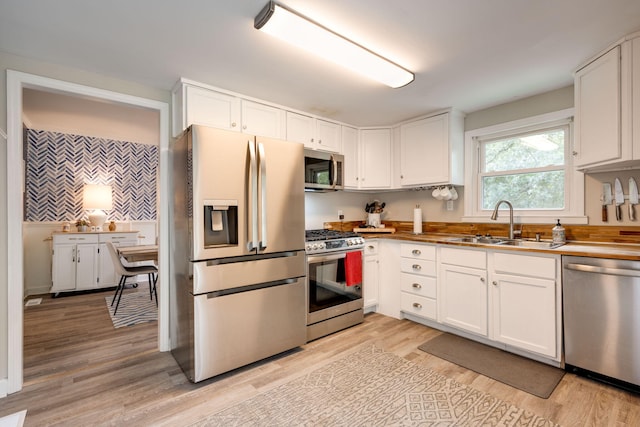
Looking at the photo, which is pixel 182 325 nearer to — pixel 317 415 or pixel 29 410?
pixel 29 410

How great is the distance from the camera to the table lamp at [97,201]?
462 cm

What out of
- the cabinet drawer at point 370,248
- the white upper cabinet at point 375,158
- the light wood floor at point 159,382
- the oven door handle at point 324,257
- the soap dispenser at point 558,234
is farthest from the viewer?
the white upper cabinet at point 375,158

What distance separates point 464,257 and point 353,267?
103cm

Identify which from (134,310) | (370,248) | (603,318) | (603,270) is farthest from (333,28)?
(134,310)

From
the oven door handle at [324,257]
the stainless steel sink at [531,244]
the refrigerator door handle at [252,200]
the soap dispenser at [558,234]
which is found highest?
the refrigerator door handle at [252,200]

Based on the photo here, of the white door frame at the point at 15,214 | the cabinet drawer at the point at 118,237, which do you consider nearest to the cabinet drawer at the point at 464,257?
the white door frame at the point at 15,214

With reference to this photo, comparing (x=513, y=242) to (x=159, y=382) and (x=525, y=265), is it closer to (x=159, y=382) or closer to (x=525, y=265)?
(x=525, y=265)

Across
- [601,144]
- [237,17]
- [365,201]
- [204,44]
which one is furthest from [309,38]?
[365,201]

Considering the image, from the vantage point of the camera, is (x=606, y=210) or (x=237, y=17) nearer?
(x=237, y=17)

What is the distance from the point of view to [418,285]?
298 centimetres

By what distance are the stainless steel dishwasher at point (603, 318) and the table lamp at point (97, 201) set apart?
19.4 feet

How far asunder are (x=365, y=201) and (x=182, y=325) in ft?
9.30

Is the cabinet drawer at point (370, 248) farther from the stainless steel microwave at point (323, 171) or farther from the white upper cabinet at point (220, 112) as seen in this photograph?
the white upper cabinet at point (220, 112)

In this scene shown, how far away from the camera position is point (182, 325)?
2199 millimetres
